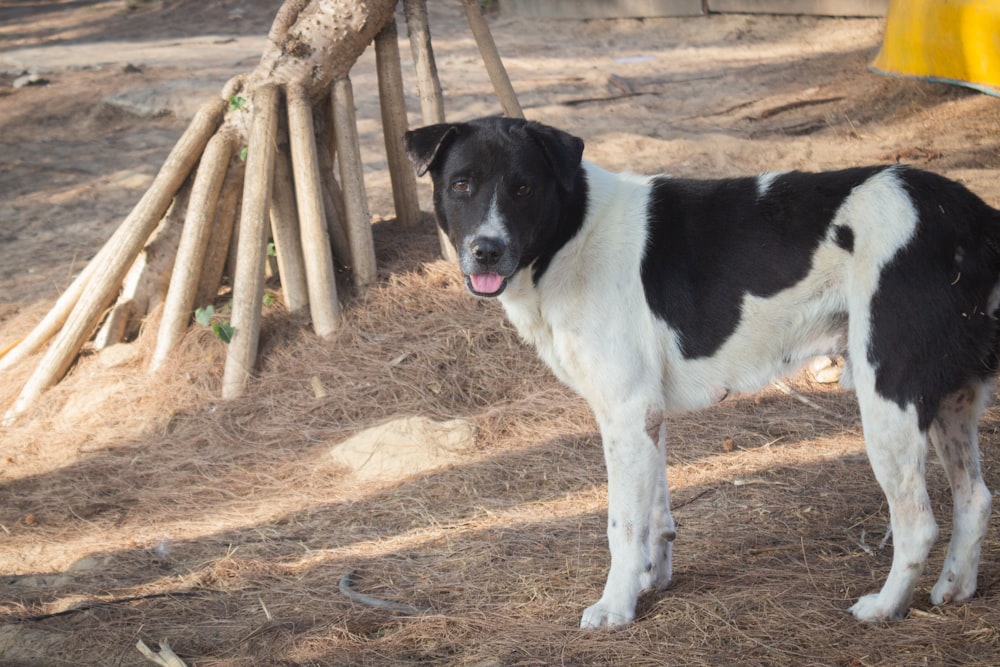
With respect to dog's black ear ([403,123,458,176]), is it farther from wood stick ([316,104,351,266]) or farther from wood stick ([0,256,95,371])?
wood stick ([0,256,95,371])

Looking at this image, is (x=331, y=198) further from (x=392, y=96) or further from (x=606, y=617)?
(x=606, y=617)

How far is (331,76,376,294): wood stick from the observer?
6188 millimetres

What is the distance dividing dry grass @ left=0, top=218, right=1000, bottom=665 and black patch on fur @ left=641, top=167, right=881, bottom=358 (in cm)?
99

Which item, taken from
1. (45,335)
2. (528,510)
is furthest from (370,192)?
(528,510)

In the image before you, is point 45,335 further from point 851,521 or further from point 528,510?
point 851,521

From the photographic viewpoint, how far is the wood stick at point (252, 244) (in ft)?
19.2

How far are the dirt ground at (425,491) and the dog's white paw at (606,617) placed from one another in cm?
6

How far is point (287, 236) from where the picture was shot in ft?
20.2

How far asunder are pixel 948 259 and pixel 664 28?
1303 cm

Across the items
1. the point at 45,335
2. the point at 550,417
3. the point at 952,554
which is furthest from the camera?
the point at 45,335

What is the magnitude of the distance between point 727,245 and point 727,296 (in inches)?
6.8

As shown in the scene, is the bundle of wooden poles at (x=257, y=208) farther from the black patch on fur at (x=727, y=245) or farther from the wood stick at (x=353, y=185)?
the black patch on fur at (x=727, y=245)

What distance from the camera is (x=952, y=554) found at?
3227 mm

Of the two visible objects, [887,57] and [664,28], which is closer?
[887,57]
